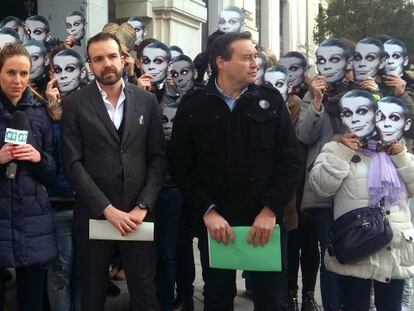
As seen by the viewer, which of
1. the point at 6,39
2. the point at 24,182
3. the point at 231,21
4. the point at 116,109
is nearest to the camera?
the point at 24,182

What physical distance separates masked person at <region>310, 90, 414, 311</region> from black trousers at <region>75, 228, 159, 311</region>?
47.4 inches

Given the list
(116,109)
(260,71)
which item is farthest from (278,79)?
(116,109)

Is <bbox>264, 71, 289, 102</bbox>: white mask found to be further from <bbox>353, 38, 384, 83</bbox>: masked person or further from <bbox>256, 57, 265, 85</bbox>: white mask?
<bbox>353, 38, 384, 83</bbox>: masked person

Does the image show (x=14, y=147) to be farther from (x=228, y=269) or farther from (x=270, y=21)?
(x=270, y=21)

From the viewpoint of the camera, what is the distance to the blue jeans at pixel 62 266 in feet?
13.1

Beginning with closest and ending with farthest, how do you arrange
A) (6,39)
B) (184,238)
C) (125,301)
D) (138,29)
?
(6,39) → (184,238) → (125,301) → (138,29)

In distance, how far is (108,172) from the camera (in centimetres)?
346

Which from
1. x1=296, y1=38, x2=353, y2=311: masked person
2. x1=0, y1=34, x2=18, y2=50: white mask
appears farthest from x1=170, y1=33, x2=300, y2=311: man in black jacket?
x1=0, y1=34, x2=18, y2=50: white mask

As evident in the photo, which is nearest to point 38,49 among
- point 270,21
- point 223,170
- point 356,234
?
point 223,170

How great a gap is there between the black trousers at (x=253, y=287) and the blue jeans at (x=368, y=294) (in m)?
0.44

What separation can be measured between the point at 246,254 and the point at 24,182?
56.7 inches

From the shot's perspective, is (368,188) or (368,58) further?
(368,58)

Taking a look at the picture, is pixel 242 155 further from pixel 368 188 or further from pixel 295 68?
pixel 295 68

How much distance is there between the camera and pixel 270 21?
71.3 feet
